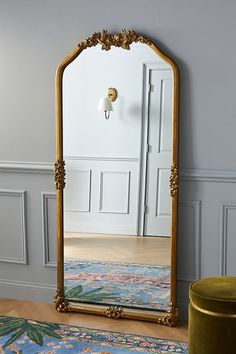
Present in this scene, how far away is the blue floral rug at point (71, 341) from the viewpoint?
2932 millimetres

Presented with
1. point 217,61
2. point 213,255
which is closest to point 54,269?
point 213,255

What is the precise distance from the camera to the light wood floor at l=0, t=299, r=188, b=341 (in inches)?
126

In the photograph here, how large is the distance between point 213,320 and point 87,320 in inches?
54.5

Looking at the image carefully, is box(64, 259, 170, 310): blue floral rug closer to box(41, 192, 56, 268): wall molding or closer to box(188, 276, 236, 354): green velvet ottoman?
box(41, 192, 56, 268): wall molding

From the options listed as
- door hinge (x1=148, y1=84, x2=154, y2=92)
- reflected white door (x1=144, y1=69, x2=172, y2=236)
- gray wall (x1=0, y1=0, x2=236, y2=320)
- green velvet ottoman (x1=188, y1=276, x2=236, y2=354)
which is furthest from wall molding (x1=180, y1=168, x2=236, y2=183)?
green velvet ottoman (x1=188, y1=276, x2=236, y2=354)

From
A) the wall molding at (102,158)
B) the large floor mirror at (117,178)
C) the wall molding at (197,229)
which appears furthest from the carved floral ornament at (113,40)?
the wall molding at (197,229)

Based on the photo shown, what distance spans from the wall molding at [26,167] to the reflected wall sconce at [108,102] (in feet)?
1.73

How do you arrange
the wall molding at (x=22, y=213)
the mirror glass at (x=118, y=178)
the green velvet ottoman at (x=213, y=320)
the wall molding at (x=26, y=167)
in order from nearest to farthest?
the green velvet ottoman at (x=213, y=320)
the mirror glass at (x=118, y=178)
the wall molding at (x=26, y=167)
the wall molding at (x=22, y=213)

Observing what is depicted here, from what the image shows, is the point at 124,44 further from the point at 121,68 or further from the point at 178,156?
the point at 178,156

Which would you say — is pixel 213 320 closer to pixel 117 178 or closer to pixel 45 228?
pixel 117 178

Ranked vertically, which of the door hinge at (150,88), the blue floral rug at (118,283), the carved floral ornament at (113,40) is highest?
the carved floral ornament at (113,40)

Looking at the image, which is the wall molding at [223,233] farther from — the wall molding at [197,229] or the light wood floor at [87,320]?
the light wood floor at [87,320]

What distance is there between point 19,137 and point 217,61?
4.67 feet

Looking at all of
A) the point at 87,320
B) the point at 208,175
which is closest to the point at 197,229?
the point at 208,175
